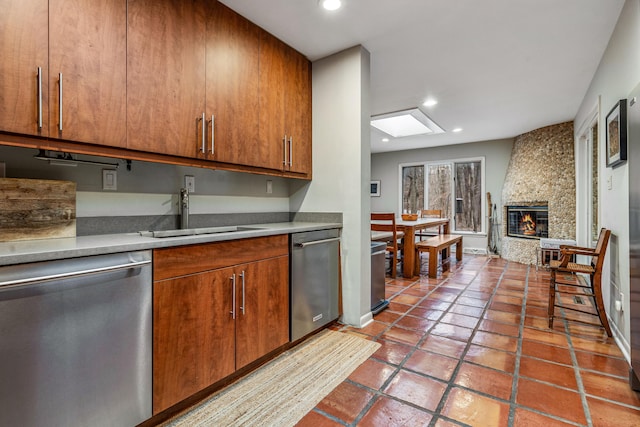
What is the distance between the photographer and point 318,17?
219 centimetres

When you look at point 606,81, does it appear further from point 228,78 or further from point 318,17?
point 228,78

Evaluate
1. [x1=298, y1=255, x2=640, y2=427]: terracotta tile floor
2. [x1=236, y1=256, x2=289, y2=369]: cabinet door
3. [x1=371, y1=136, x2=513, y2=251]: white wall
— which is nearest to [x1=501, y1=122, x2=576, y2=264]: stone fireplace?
[x1=371, y1=136, x2=513, y2=251]: white wall

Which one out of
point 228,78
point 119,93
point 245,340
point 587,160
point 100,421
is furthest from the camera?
point 587,160

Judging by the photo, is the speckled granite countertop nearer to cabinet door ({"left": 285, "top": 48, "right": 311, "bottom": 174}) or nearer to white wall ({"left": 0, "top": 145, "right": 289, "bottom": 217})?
white wall ({"left": 0, "top": 145, "right": 289, "bottom": 217})

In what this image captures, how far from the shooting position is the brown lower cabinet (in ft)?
4.71

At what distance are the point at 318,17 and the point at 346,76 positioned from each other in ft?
Result: 1.75

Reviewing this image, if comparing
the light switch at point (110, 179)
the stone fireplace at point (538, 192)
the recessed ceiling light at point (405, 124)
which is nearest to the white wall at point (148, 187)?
the light switch at point (110, 179)

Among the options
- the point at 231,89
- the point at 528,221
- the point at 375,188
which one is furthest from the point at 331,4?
the point at 375,188

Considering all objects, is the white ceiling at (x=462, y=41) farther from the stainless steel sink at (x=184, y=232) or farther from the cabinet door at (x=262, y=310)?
the cabinet door at (x=262, y=310)

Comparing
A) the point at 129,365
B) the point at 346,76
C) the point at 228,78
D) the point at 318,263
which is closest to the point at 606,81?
the point at 346,76

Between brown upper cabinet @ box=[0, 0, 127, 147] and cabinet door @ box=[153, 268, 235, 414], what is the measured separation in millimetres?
831

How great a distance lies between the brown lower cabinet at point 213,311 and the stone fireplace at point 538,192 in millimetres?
4975

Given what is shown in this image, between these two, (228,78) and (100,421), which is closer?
(100,421)

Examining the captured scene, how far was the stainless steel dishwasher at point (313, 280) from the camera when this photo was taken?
2195 millimetres
